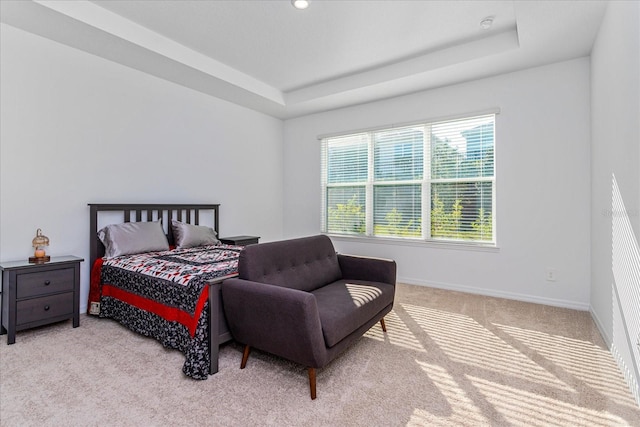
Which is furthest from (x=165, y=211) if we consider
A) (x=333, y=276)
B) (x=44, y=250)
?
(x=333, y=276)

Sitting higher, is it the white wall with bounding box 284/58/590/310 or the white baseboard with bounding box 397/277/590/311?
the white wall with bounding box 284/58/590/310

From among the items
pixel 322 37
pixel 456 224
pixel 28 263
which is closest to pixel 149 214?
pixel 28 263

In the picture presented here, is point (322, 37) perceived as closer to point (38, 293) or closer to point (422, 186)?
point (422, 186)

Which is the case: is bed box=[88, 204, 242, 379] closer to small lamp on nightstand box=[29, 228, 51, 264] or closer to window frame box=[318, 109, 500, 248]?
small lamp on nightstand box=[29, 228, 51, 264]

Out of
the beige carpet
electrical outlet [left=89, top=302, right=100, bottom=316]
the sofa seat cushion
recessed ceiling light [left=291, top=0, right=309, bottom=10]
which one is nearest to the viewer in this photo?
the beige carpet

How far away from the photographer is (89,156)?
131 inches

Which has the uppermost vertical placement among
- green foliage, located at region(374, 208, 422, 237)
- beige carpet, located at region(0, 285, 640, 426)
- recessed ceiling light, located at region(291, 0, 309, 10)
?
recessed ceiling light, located at region(291, 0, 309, 10)

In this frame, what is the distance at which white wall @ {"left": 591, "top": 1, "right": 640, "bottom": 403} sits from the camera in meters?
1.85

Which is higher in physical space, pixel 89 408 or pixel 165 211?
pixel 165 211

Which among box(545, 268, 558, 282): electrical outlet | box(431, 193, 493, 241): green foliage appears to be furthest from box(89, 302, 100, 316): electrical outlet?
box(545, 268, 558, 282): electrical outlet

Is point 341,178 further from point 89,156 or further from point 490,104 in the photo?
point 89,156

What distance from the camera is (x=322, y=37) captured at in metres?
3.23

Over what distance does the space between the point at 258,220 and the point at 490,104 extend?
146 inches

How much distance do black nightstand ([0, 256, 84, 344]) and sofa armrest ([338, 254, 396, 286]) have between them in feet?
7.97
